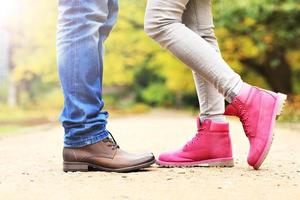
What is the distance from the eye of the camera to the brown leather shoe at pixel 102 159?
335 cm

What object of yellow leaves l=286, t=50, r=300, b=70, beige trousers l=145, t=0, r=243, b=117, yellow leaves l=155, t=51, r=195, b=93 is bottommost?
yellow leaves l=155, t=51, r=195, b=93

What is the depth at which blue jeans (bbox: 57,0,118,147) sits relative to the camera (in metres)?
3.29

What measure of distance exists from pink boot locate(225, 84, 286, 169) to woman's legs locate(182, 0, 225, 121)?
0.87 ft

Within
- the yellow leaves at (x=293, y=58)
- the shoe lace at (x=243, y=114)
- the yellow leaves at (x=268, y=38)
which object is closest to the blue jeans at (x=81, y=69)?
the shoe lace at (x=243, y=114)

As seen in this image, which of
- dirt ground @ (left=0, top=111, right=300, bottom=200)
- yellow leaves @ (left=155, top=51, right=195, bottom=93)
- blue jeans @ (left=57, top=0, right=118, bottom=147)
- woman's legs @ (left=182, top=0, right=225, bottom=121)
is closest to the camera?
dirt ground @ (left=0, top=111, right=300, bottom=200)

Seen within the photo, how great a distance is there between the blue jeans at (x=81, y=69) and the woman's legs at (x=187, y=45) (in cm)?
25

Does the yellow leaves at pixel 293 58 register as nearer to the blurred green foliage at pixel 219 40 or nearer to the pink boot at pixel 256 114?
the blurred green foliage at pixel 219 40

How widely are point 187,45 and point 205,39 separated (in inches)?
11.5

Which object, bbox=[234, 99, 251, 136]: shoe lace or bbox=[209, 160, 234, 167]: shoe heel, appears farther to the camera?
bbox=[209, 160, 234, 167]: shoe heel

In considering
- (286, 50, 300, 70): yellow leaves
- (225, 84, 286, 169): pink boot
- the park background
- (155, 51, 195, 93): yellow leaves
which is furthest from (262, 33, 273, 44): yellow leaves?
(225, 84, 286, 169): pink boot

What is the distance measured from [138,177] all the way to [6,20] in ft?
63.8

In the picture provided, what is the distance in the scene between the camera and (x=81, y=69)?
3291mm

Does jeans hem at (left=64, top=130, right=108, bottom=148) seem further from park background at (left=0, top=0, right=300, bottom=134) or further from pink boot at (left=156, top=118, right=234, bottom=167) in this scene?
park background at (left=0, top=0, right=300, bottom=134)

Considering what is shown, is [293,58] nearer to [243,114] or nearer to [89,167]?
[243,114]
